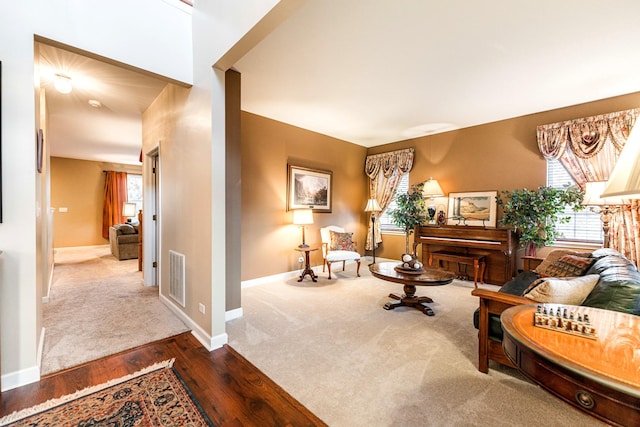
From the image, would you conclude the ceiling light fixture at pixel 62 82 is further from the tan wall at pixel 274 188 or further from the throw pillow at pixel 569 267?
the throw pillow at pixel 569 267

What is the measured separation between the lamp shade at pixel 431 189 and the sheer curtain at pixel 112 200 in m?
9.20

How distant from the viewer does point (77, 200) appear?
8.05 m

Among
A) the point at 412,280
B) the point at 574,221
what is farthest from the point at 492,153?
the point at 412,280

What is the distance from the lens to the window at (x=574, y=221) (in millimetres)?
3893

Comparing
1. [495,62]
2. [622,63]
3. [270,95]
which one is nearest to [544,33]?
[495,62]

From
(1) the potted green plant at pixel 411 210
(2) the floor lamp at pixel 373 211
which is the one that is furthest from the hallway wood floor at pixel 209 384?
(2) the floor lamp at pixel 373 211

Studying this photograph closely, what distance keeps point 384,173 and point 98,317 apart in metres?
5.47

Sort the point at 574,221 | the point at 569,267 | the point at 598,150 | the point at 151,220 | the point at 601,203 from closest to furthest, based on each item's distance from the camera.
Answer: the point at 569,267 < the point at 601,203 < the point at 598,150 < the point at 574,221 < the point at 151,220

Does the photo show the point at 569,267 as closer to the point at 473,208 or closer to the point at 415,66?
the point at 473,208

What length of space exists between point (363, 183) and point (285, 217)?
100.0 inches

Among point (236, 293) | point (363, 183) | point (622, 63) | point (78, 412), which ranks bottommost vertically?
point (78, 412)

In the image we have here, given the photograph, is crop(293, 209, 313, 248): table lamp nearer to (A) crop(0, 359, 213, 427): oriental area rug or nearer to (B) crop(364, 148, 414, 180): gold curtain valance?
(B) crop(364, 148, 414, 180): gold curtain valance

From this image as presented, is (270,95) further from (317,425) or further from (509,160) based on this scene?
(509,160)

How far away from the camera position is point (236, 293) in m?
3.16
